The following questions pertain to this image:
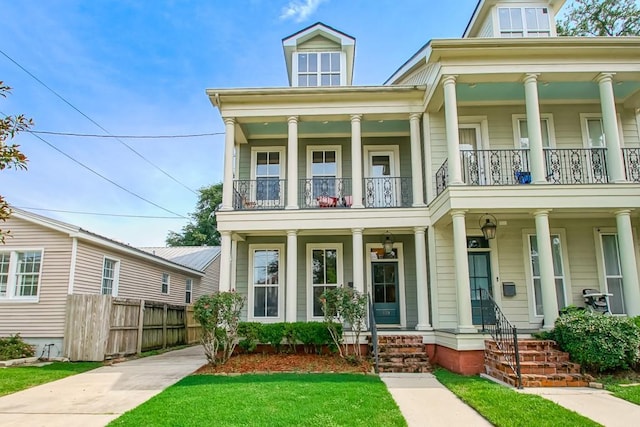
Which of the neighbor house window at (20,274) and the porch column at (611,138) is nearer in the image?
the porch column at (611,138)

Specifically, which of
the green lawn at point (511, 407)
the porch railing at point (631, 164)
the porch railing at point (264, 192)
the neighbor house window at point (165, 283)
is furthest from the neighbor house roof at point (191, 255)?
the porch railing at point (631, 164)

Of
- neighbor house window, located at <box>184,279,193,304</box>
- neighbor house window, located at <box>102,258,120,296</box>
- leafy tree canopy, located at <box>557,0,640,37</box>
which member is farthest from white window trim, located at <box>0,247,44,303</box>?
leafy tree canopy, located at <box>557,0,640,37</box>

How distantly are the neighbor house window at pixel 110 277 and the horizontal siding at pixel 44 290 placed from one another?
1.55 metres

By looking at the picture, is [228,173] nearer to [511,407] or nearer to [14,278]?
[14,278]

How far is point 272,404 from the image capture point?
18.9ft

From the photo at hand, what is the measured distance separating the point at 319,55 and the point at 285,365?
9.21 metres

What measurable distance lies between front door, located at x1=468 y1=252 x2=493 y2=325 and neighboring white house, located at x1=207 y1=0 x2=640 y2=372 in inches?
1.4

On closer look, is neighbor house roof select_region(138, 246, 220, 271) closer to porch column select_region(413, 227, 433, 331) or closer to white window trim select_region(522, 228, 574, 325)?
porch column select_region(413, 227, 433, 331)

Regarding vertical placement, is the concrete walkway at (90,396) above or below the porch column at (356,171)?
below

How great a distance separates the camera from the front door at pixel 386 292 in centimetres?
1179

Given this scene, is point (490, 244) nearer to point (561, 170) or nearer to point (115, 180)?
point (561, 170)

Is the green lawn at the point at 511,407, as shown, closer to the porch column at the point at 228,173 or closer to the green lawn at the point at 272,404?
the green lawn at the point at 272,404

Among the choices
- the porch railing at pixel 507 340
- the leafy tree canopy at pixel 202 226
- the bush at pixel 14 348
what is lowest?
the bush at pixel 14 348

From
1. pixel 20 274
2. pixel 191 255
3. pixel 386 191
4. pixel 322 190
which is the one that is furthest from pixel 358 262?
pixel 191 255
